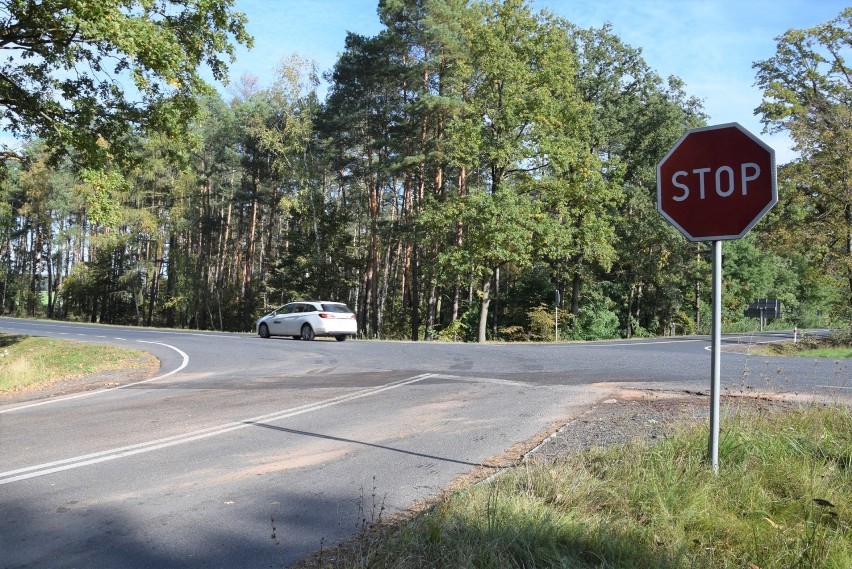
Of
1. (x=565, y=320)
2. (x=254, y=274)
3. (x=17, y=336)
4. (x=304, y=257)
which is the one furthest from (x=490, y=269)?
(x=254, y=274)

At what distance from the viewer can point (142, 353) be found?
19.1m

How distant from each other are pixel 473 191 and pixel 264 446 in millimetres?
26215

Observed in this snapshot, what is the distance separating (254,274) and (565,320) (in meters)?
35.0

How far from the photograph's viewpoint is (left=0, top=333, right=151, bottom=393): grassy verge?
13.7m

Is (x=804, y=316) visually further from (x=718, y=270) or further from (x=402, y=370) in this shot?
(x=718, y=270)

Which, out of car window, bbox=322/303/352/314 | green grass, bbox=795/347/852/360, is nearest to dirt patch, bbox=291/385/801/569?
green grass, bbox=795/347/852/360

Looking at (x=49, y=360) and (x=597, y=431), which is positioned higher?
(x=597, y=431)

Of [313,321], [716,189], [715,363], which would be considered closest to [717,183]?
[716,189]

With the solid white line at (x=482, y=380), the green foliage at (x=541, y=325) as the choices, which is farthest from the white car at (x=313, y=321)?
the green foliage at (x=541, y=325)

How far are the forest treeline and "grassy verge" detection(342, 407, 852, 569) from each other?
14.7 metres

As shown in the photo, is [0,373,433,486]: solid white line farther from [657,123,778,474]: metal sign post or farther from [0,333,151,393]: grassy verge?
[0,333,151,393]: grassy verge

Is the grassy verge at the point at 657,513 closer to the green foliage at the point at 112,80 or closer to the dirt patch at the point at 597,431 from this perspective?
the dirt patch at the point at 597,431

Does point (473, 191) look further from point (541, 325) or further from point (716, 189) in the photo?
point (716, 189)

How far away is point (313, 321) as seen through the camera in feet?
83.0
